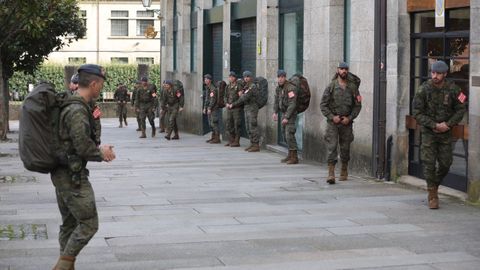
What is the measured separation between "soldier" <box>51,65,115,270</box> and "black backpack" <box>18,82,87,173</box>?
6 cm

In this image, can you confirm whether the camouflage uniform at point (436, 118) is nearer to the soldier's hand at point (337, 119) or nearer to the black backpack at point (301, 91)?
the soldier's hand at point (337, 119)

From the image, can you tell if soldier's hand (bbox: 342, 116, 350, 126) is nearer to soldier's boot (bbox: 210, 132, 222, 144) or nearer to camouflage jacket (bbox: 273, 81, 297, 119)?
camouflage jacket (bbox: 273, 81, 297, 119)

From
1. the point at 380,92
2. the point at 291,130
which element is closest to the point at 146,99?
the point at 291,130

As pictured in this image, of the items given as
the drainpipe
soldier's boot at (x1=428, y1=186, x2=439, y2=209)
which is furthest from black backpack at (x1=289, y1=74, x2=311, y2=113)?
soldier's boot at (x1=428, y1=186, x2=439, y2=209)

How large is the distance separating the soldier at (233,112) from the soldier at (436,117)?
10642mm

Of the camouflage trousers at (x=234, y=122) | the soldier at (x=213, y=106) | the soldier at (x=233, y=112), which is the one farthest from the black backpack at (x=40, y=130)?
the soldier at (x=213, y=106)

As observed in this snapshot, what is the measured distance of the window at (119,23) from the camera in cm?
6222

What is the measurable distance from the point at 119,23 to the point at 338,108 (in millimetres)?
49492

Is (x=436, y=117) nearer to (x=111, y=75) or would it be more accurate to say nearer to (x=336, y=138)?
(x=336, y=138)

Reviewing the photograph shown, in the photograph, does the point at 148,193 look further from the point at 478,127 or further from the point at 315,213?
the point at 478,127

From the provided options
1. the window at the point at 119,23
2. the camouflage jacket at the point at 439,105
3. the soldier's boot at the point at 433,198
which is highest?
the window at the point at 119,23

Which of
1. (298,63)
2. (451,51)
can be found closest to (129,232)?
(451,51)

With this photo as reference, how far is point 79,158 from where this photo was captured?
725cm

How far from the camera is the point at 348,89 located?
1445 cm
